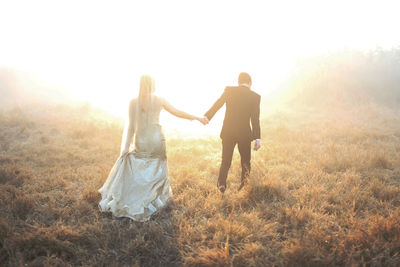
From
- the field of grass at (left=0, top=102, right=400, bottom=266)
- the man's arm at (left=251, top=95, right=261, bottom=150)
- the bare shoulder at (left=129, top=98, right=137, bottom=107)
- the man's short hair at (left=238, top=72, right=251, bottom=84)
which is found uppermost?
the man's short hair at (left=238, top=72, right=251, bottom=84)

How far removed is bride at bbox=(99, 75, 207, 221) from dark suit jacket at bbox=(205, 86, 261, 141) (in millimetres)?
875

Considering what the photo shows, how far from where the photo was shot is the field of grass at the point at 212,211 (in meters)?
2.98

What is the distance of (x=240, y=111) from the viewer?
430 cm

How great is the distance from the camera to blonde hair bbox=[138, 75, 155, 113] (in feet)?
12.3

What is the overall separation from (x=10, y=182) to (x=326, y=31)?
3191 centimetres

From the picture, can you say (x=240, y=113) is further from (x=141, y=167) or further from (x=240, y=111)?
(x=141, y=167)

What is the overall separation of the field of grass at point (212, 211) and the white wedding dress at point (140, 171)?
0.20m

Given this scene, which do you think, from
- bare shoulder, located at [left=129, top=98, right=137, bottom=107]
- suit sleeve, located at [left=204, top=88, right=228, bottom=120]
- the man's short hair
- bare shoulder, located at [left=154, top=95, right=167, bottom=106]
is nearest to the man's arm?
the man's short hair

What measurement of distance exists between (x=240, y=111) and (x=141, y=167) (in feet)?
6.27

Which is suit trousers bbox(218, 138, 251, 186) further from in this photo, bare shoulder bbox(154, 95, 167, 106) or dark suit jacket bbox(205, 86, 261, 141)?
bare shoulder bbox(154, 95, 167, 106)

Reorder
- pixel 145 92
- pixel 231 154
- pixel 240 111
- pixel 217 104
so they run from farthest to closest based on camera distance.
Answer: pixel 231 154
pixel 217 104
pixel 240 111
pixel 145 92

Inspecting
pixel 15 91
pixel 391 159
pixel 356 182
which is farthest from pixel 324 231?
pixel 15 91

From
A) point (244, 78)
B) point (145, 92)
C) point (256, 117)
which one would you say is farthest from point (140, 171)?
point (244, 78)

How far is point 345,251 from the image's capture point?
2902 mm
